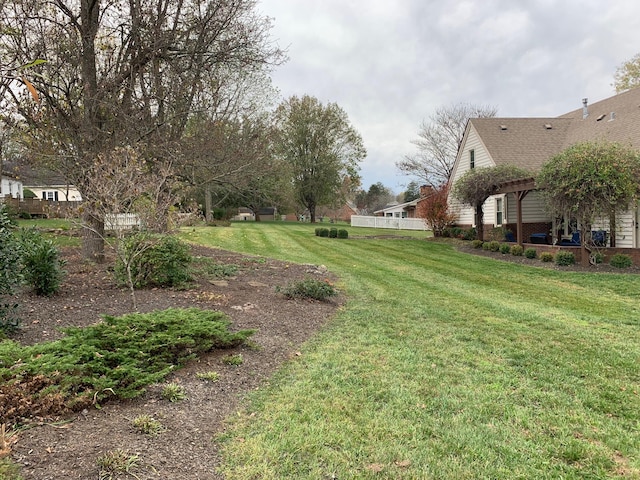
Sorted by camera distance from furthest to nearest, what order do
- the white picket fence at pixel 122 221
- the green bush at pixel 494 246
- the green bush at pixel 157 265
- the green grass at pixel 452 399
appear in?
the green bush at pixel 494 246 → the green bush at pixel 157 265 → the white picket fence at pixel 122 221 → the green grass at pixel 452 399

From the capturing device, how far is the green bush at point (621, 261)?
10969 millimetres

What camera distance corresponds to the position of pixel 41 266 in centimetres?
539

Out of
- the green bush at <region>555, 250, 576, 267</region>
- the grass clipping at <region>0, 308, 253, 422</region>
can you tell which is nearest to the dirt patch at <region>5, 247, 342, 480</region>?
the grass clipping at <region>0, 308, 253, 422</region>

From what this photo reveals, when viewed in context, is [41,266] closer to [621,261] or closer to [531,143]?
[621,261]

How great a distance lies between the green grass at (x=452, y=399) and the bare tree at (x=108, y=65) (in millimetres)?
5848

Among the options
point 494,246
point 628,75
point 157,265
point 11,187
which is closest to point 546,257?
point 494,246

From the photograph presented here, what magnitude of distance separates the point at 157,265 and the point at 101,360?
384 centimetres

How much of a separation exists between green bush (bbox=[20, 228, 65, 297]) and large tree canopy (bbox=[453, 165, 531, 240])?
14.6m

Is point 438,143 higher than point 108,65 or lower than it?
higher

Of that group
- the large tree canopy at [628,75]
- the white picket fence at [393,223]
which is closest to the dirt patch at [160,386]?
the white picket fence at [393,223]

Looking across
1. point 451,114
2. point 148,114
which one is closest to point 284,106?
point 451,114

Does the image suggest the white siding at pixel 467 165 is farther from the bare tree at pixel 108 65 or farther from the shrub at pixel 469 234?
the bare tree at pixel 108 65

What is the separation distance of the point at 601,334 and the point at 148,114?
912 cm

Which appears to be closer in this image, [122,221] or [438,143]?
[122,221]
